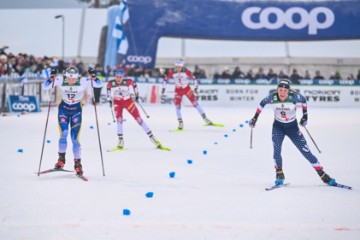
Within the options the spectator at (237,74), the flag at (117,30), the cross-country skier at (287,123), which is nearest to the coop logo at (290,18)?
the spectator at (237,74)

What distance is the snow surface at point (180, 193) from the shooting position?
24.5 feet

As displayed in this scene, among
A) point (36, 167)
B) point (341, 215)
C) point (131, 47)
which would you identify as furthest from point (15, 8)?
point (341, 215)

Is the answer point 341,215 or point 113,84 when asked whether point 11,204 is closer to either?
point 341,215

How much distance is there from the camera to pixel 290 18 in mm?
32000

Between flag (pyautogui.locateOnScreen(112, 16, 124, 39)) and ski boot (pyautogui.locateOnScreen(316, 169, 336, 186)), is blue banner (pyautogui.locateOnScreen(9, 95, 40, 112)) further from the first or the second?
ski boot (pyautogui.locateOnScreen(316, 169, 336, 186))

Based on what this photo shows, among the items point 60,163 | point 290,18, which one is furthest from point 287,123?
point 290,18

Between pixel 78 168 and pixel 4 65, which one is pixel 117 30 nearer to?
pixel 4 65

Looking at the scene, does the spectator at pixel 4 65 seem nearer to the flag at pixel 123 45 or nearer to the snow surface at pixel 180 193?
the snow surface at pixel 180 193

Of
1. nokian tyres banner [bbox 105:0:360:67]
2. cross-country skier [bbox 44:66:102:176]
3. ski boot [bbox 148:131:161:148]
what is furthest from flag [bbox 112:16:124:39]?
cross-country skier [bbox 44:66:102:176]

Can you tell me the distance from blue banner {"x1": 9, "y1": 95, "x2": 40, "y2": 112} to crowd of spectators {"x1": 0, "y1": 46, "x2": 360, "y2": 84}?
1013 millimetres

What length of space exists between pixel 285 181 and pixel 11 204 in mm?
4853

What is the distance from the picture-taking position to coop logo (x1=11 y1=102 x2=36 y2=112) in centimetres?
2503

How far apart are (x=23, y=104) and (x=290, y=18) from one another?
49.5ft

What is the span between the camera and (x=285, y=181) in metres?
10.8
